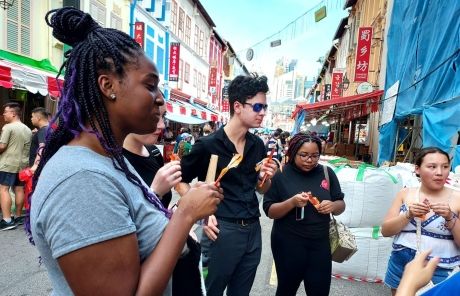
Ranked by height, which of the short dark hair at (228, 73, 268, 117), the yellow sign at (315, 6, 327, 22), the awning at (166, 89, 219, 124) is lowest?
the short dark hair at (228, 73, 268, 117)

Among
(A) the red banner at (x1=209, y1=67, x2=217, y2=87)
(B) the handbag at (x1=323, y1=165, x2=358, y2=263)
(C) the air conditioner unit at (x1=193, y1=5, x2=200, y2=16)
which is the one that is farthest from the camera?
(A) the red banner at (x1=209, y1=67, x2=217, y2=87)

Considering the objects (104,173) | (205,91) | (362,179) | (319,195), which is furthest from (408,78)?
(205,91)

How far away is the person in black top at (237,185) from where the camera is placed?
94.7 inches

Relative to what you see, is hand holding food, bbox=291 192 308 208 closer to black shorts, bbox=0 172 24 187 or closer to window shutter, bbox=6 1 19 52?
black shorts, bbox=0 172 24 187

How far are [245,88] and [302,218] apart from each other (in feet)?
3.78

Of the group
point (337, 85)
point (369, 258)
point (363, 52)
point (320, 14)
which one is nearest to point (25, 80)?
point (369, 258)

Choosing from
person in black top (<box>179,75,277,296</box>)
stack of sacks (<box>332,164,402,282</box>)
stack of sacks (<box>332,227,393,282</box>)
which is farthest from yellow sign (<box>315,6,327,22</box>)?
person in black top (<box>179,75,277,296</box>)

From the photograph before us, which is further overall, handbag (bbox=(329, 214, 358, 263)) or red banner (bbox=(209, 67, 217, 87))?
red banner (bbox=(209, 67, 217, 87))

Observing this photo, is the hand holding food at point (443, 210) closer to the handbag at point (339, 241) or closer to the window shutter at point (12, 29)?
the handbag at point (339, 241)

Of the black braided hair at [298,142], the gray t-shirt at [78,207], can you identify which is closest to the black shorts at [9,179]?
the black braided hair at [298,142]

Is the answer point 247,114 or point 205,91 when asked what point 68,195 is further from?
point 205,91

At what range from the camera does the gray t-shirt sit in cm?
86

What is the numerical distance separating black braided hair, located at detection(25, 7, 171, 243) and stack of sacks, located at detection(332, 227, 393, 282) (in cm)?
361

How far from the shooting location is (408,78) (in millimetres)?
6746
